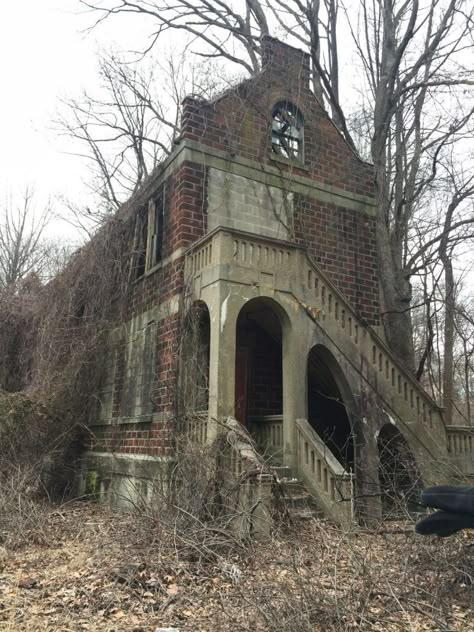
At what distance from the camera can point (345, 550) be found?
6020mm

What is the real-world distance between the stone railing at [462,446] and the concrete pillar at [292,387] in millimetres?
3904

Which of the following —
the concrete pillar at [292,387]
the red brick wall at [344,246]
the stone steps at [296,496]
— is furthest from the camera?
the red brick wall at [344,246]

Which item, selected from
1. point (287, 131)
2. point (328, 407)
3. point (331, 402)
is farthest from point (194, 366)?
point (287, 131)

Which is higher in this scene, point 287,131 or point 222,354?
point 287,131

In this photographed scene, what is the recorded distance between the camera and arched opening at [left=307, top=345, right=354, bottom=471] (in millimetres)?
11797

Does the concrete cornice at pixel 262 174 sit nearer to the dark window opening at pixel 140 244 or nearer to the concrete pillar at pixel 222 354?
the dark window opening at pixel 140 244

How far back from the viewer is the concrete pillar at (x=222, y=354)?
9.83 meters

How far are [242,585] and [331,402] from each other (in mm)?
8196

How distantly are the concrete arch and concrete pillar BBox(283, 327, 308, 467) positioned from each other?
0.48 m

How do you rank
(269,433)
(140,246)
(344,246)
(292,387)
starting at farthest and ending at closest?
1. (140,246)
2. (344,246)
3. (269,433)
4. (292,387)

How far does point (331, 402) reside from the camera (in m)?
13.7

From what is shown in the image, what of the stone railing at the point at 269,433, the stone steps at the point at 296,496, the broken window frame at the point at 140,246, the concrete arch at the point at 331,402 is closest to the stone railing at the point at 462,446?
the concrete arch at the point at 331,402

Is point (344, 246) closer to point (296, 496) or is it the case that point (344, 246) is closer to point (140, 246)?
point (140, 246)

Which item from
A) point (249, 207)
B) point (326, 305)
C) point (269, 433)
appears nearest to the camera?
point (326, 305)
